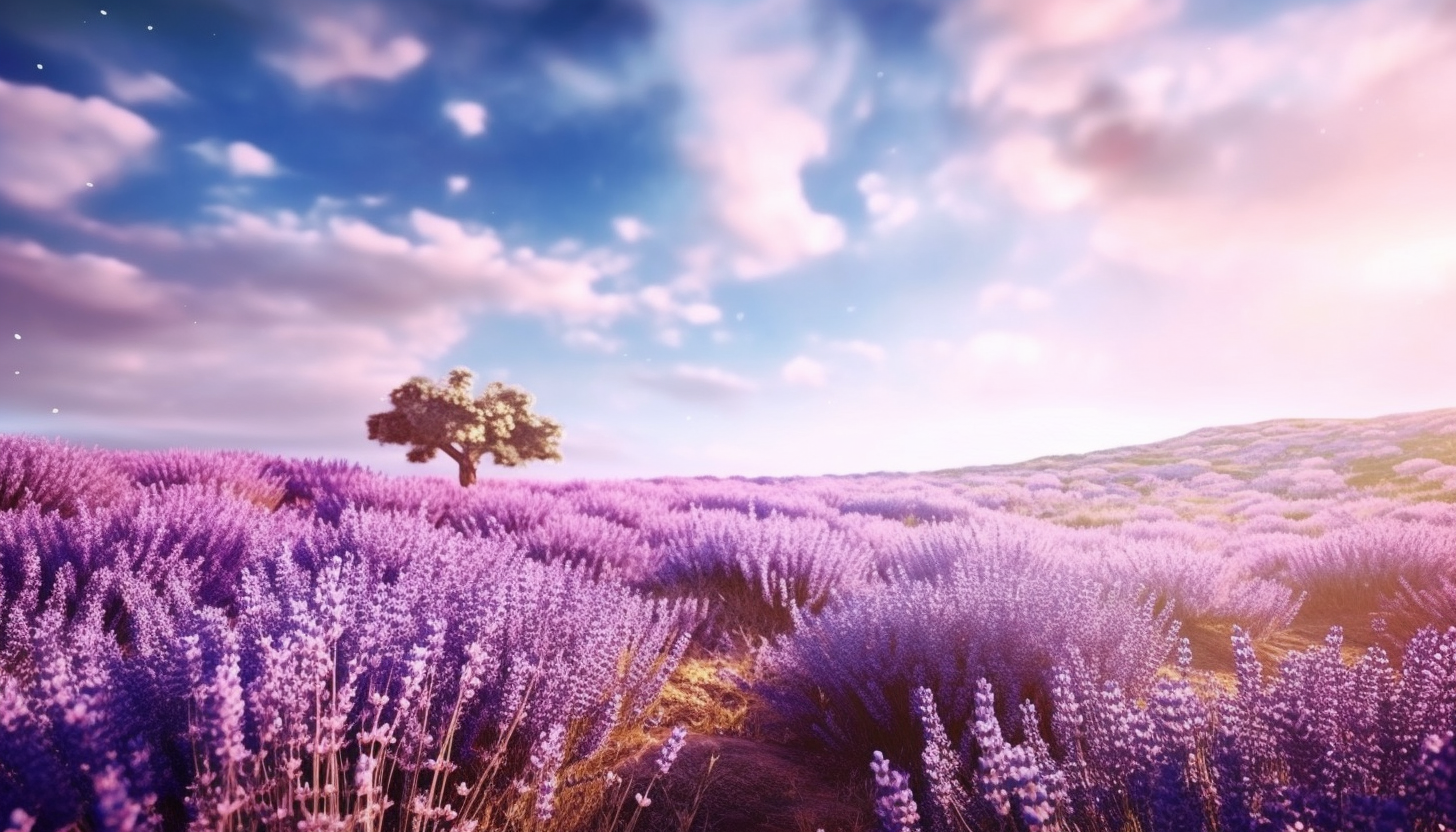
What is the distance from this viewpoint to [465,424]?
51.9 feet

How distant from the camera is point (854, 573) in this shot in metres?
4.45

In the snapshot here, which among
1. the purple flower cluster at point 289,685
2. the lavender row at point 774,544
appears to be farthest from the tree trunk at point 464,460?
the purple flower cluster at point 289,685

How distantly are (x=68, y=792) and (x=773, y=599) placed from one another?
3.48 metres

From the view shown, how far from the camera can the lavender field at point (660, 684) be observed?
1.22 meters

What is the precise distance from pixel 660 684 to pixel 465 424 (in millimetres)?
14717

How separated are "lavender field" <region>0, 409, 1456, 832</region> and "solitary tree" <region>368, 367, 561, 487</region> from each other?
33.8 ft

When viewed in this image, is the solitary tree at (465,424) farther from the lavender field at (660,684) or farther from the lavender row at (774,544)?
the lavender field at (660,684)

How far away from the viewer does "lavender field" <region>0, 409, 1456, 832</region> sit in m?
1.22

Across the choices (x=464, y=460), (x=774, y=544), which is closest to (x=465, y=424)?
(x=464, y=460)

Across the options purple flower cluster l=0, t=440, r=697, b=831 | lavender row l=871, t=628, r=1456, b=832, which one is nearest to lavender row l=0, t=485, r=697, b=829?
purple flower cluster l=0, t=440, r=697, b=831

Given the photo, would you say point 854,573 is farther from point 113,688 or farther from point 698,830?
point 113,688

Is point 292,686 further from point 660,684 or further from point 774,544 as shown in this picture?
point 774,544

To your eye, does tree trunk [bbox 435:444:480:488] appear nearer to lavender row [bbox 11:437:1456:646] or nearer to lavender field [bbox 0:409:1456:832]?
lavender row [bbox 11:437:1456:646]

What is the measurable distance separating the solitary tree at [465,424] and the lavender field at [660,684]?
10289 millimetres
